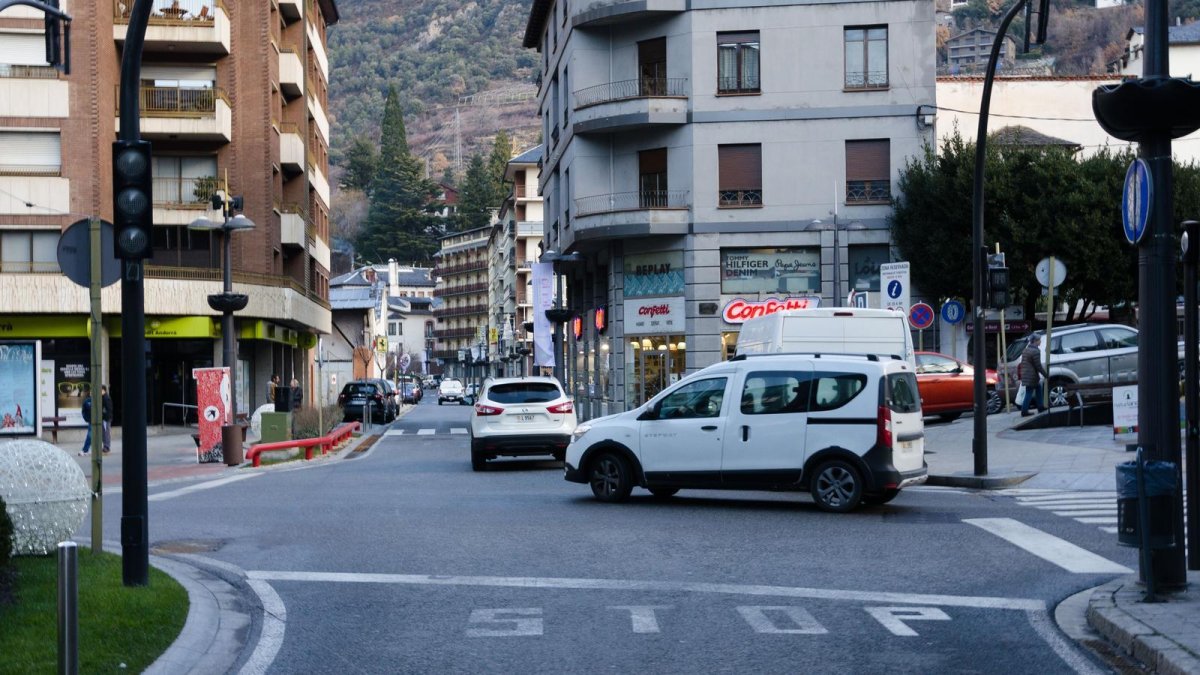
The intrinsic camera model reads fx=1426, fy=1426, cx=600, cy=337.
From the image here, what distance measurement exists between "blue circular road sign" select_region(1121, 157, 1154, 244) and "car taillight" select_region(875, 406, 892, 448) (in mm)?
6399

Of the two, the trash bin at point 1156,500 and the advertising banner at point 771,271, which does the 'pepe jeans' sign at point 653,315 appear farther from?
the trash bin at point 1156,500

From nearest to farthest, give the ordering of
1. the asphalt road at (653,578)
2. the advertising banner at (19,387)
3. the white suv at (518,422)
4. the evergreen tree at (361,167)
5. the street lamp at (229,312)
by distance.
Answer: the asphalt road at (653,578)
the white suv at (518,422)
the advertising banner at (19,387)
the street lamp at (229,312)
the evergreen tree at (361,167)

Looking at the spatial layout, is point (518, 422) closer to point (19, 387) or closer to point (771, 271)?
point (19, 387)

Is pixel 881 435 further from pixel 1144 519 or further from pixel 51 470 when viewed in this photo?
pixel 51 470

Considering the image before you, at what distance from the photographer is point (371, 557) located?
1311cm

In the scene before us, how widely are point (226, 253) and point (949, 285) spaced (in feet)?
70.3

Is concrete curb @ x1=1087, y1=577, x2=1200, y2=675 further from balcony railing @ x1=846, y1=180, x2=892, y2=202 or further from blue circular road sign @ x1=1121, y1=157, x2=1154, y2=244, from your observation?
balcony railing @ x1=846, y1=180, x2=892, y2=202

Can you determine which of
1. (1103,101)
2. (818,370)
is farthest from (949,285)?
(1103,101)

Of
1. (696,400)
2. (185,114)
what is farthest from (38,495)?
(185,114)

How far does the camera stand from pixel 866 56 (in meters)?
41.0

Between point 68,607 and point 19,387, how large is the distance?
22909 millimetres

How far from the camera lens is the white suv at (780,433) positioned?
54.5ft

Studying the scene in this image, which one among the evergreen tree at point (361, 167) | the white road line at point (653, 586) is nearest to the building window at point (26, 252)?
the white road line at point (653, 586)

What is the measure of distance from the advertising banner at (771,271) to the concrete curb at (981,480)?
20.4 metres
